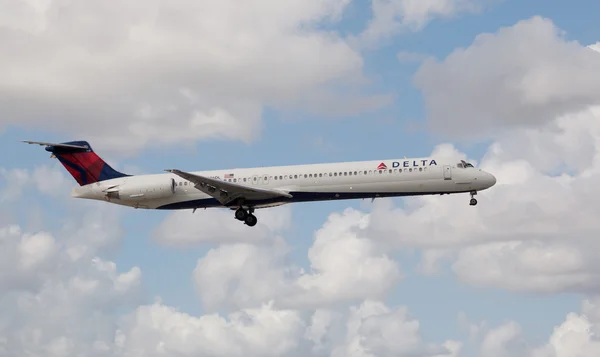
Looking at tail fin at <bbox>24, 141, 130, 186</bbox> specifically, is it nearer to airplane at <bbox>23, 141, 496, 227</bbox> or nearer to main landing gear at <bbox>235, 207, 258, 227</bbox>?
airplane at <bbox>23, 141, 496, 227</bbox>

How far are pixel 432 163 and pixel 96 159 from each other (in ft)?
75.7

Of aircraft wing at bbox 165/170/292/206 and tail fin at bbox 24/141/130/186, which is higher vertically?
tail fin at bbox 24/141/130/186

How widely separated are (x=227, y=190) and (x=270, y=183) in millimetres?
2854

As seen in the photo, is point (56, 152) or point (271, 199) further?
point (56, 152)

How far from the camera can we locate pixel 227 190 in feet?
182

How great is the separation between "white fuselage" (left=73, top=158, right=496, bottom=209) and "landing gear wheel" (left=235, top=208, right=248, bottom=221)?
98cm

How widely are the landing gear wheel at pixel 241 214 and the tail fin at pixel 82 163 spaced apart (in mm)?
8613

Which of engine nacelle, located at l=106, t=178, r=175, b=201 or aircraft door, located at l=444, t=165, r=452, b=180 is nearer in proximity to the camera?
aircraft door, located at l=444, t=165, r=452, b=180

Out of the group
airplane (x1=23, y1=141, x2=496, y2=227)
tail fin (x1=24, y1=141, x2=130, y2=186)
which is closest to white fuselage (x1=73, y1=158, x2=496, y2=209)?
airplane (x1=23, y1=141, x2=496, y2=227)

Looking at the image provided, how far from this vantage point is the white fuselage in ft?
178

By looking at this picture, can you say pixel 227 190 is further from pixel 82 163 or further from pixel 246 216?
pixel 82 163

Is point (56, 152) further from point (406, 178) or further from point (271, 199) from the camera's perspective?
point (406, 178)

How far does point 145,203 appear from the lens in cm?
5844

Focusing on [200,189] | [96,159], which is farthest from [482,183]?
[96,159]
